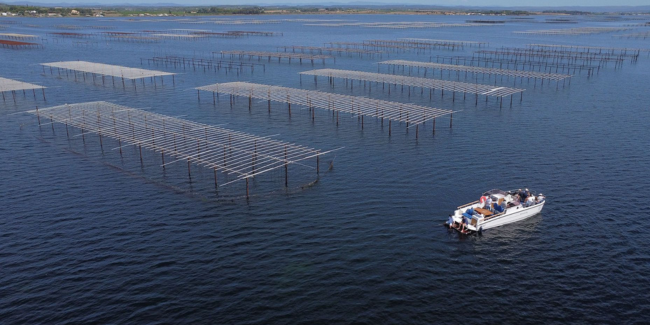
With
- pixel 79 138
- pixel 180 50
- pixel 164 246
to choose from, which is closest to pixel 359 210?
pixel 164 246

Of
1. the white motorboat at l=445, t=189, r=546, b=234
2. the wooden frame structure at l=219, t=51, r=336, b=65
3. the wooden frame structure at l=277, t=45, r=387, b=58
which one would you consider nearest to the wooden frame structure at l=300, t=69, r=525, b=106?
the wooden frame structure at l=219, t=51, r=336, b=65

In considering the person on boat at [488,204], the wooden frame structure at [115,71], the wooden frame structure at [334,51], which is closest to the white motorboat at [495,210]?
the person on boat at [488,204]

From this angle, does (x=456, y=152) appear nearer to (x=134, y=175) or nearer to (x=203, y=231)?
(x=203, y=231)

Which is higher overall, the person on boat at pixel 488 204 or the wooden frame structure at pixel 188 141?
the wooden frame structure at pixel 188 141

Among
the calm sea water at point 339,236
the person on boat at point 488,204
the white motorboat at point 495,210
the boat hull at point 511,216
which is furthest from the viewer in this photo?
the person on boat at point 488,204

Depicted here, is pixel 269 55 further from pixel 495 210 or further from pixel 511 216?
pixel 511 216

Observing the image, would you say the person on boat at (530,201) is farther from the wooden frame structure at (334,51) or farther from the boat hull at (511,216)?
the wooden frame structure at (334,51)
